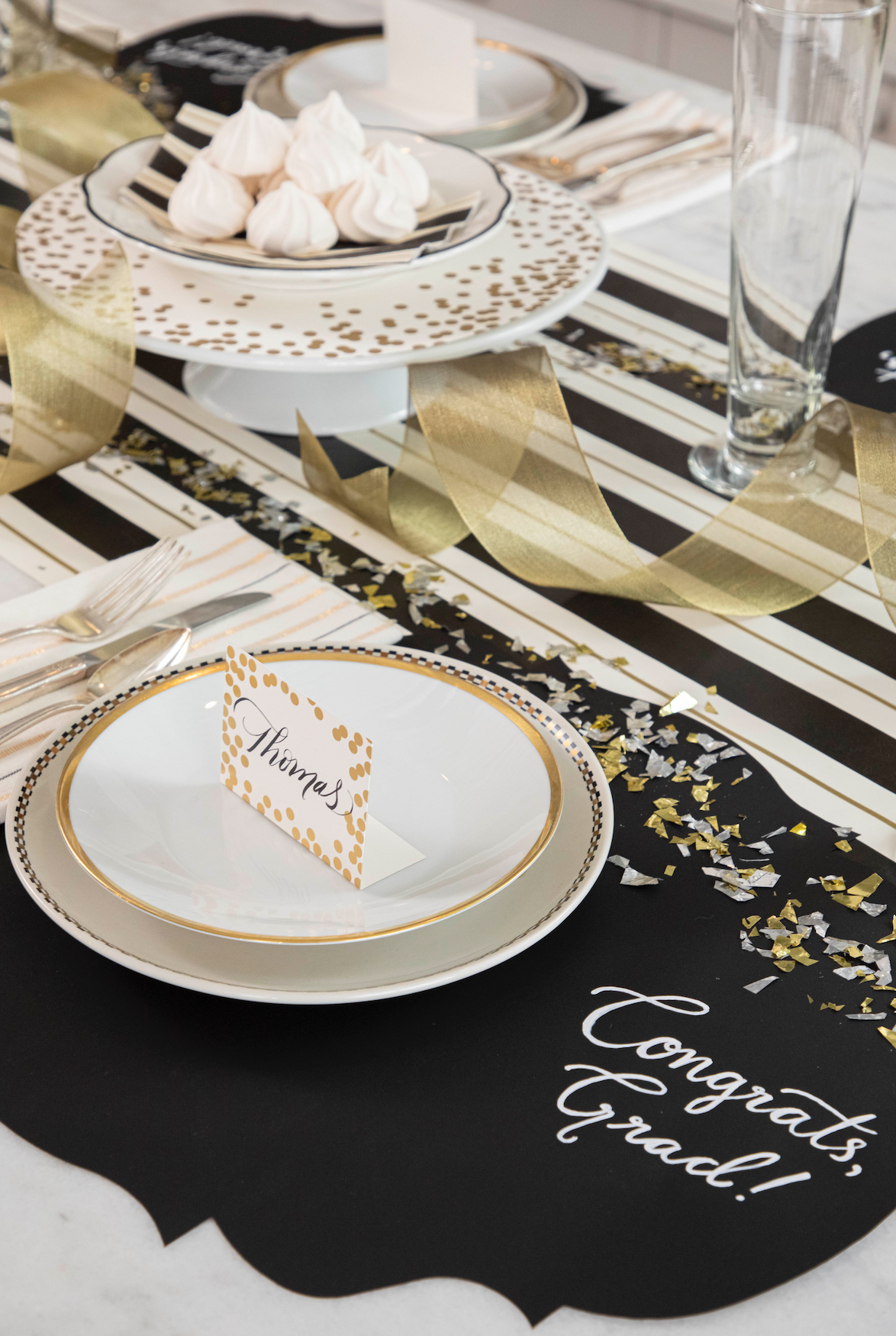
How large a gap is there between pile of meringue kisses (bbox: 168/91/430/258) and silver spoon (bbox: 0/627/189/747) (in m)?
0.39

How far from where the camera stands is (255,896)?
0.62m

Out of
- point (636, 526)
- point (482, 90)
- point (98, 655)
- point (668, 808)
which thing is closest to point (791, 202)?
point (636, 526)

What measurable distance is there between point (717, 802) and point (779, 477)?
0.34m

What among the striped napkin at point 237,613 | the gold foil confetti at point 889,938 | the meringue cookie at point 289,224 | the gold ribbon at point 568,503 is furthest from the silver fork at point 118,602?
the gold foil confetti at point 889,938

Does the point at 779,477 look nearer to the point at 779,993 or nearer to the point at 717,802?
the point at 717,802

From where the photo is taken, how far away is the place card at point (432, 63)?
155 cm

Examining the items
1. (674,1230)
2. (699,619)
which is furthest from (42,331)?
(674,1230)

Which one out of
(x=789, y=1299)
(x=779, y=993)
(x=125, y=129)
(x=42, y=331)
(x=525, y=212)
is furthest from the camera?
(x=125, y=129)

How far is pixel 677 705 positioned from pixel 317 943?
0.35 m

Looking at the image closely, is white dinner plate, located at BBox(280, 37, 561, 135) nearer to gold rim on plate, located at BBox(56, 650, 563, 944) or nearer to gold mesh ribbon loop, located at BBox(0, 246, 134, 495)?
gold mesh ribbon loop, located at BBox(0, 246, 134, 495)

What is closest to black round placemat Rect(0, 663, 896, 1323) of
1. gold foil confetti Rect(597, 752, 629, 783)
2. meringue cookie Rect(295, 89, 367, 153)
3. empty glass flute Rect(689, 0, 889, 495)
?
gold foil confetti Rect(597, 752, 629, 783)

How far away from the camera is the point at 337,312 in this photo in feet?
3.51

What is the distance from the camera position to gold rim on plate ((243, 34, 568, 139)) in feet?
5.01

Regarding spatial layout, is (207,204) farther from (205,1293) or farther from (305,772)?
(205,1293)
